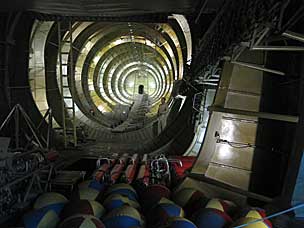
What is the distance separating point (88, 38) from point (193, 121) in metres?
9.41

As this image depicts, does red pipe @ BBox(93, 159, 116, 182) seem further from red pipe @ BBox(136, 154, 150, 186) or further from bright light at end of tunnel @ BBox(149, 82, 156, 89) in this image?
bright light at end of tunnel @ BBox(149, 82, 156, 89)

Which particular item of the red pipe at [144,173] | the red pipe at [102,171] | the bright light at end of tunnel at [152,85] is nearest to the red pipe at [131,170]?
the red pipe at [144,173]

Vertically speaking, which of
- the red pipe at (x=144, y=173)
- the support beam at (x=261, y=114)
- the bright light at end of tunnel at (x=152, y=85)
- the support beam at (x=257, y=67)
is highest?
the support beam at (x=257, y=67)

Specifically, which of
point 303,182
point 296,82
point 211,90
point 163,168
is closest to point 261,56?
point 296,82

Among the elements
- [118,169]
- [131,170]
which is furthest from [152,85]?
[118,169]

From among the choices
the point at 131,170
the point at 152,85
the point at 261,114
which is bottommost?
the point at 131,170

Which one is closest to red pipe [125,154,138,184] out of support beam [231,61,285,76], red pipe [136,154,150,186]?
red pipe [136,154,150,186]

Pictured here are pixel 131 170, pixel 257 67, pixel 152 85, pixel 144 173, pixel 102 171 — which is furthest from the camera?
pixel 152 85

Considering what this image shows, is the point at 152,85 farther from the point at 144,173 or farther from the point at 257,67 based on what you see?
the point at 257,67

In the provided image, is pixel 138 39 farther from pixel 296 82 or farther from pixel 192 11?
pixel 296 82

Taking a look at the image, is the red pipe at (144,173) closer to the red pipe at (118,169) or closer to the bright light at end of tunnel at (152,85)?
the red pipe at (118,169)

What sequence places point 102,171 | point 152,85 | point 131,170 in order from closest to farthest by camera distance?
point 102,171 → point 131,170 → point 152,85

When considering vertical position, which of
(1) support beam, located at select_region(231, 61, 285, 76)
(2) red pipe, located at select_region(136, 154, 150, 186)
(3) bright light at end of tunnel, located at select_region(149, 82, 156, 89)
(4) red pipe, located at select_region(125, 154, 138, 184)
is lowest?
(4) red pipe, located at select_region(125, 154, 138, 184)

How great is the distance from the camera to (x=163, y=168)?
7750mm
